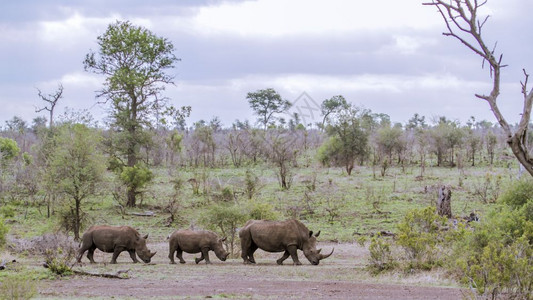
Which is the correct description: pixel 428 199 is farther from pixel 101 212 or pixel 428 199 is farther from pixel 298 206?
pixel 101 212

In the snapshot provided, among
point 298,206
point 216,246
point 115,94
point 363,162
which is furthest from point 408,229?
point 363,162

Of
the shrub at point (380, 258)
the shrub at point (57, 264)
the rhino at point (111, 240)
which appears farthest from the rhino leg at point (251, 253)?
the shrub at point (57, 264)

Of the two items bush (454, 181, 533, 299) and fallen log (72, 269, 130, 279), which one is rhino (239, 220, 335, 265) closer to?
fallen log (72, 269, 130, 279)

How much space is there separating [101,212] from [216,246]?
17237 millimetres

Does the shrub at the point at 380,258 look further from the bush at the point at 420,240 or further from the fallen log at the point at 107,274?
the fallen log at the point at 107,274

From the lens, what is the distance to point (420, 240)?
54.8 feet

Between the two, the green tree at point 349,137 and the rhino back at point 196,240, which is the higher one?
the green tree at point 349,137

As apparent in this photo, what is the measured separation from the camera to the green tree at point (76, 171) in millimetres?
27344

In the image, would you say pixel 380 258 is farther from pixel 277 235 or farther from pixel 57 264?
pixel 57 264

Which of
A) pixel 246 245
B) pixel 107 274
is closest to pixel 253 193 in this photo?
pixel 246 245

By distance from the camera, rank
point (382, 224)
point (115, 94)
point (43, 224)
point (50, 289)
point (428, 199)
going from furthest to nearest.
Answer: point (115, 94)
point (428, 199)
point (43, 224)
point (382, 224)
point (50, 289)

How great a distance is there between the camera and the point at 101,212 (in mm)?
36625

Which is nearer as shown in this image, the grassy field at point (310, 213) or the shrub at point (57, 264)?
the shrub at point (57, 264)

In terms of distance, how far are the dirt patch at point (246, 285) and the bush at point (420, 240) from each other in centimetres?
111
